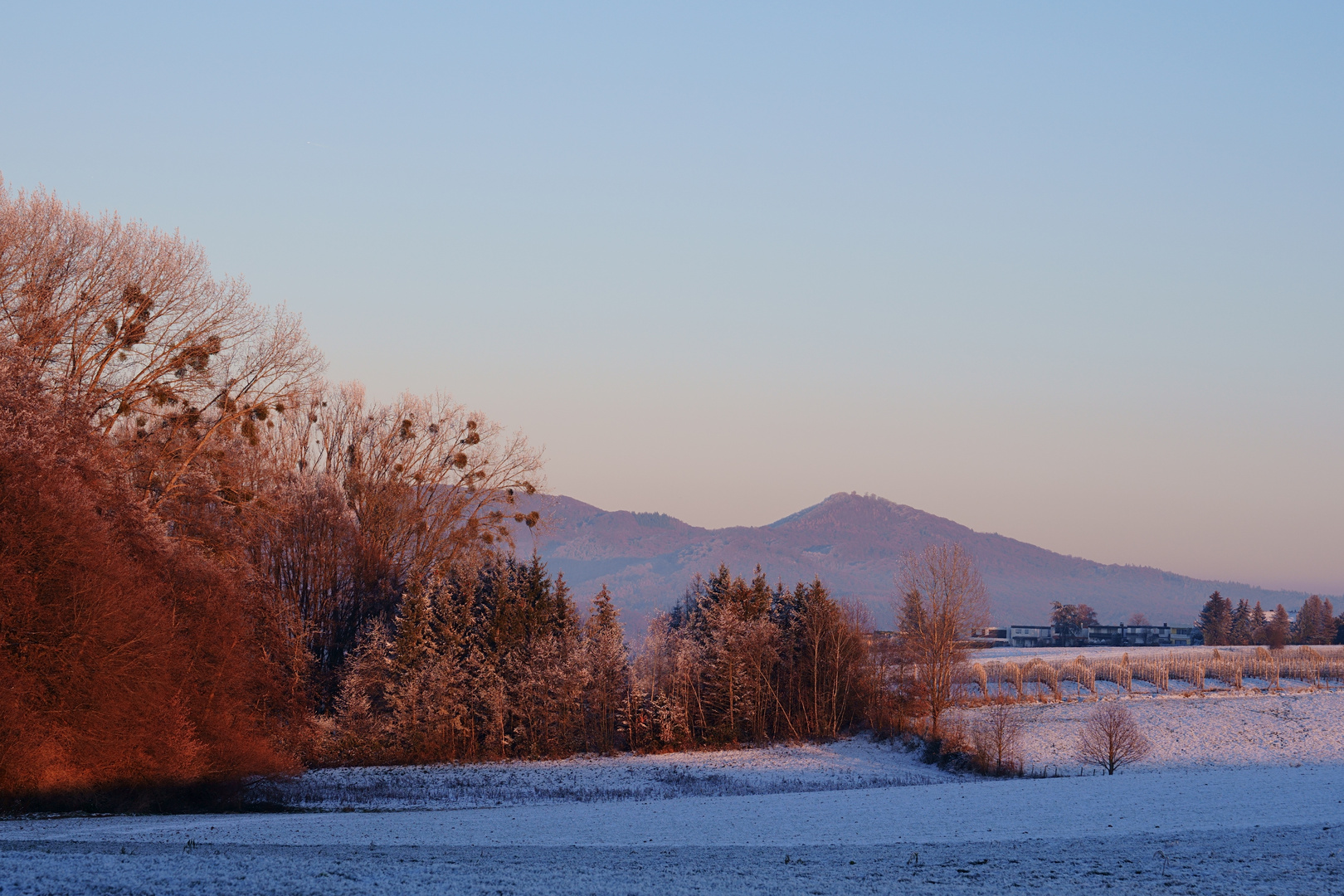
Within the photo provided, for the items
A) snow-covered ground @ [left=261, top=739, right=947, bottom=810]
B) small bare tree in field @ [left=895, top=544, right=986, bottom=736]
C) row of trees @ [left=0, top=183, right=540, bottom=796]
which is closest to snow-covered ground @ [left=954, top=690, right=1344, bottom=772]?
small bare tree in field @ [left=895, top=544, right=986, bottom=736]

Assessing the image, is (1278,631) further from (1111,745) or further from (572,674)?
(572,674)

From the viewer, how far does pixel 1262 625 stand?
154500mm

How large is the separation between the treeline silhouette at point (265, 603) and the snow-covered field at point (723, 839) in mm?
3893

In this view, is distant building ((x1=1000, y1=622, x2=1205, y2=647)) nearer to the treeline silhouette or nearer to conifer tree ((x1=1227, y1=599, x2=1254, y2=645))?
conifer tree ((x1=1227, y1=599, x2=1254, y2=645))

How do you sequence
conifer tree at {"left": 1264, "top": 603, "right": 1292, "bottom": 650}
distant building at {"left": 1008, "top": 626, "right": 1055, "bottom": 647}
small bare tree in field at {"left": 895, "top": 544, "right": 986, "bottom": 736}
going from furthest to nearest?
distant building at {"left": 1008, "top": 626, "right": 1055, "bottom": 647}
conifer tree at {"left": 1264, "top": 603, "right": 1292, "bottom": 650}
small bare tree in field at {"left": 895, "top": 544, "right": 986, "bottom": 736}

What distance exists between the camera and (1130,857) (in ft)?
55.4

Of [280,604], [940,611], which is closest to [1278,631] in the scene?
[940,611]

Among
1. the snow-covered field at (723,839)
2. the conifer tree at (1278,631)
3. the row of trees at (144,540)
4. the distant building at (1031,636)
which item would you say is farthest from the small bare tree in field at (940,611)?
the distant building at (1031,636)

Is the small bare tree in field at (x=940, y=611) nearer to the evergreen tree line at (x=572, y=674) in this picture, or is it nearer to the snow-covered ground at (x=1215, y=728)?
the evergreen tree line at (x=572, y=674)

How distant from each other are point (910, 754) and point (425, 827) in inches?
1327

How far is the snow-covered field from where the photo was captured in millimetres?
13609

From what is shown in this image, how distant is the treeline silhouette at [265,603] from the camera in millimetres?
25328

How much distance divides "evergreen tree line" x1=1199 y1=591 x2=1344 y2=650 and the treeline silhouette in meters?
110

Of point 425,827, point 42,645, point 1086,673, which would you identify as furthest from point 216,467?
point 1086,673
